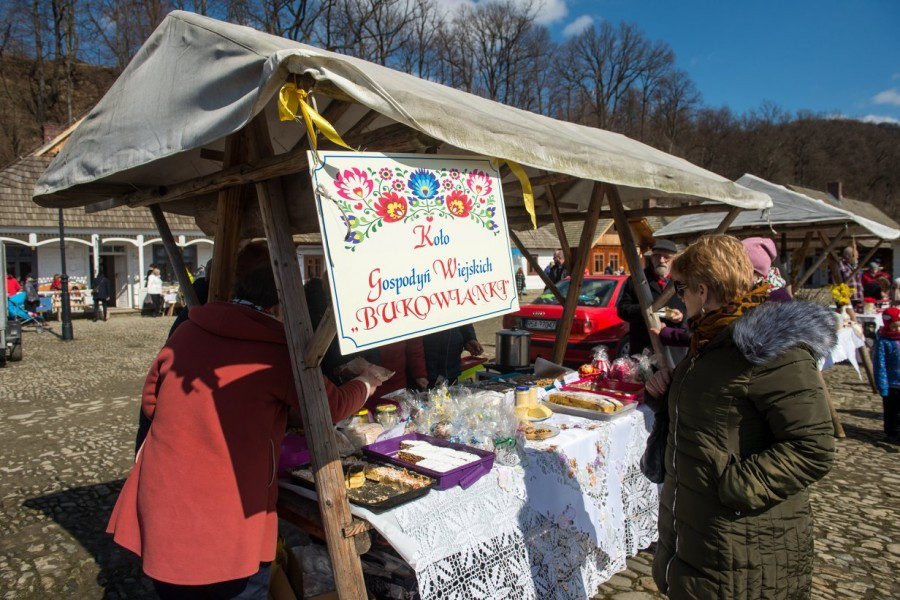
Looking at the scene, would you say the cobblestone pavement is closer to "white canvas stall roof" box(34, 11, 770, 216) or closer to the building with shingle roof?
"white canvas stall roof" box(34, 11, 770, 216)

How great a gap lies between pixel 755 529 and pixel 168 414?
6.52ft

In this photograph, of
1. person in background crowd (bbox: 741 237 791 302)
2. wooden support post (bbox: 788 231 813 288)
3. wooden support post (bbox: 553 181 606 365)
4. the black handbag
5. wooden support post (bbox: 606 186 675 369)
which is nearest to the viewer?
the black handbag

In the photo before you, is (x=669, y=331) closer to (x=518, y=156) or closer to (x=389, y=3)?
(x=518, y=156)

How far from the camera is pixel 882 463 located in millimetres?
5379

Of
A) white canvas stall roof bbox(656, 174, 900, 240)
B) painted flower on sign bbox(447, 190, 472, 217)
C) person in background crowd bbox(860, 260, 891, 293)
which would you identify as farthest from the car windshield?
painted flower on sign bbox(447, 190, 472, 217)

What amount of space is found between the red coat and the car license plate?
7575mm

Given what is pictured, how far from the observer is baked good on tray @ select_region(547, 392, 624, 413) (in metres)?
3.43

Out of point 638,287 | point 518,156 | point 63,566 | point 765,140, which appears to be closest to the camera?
point 518,156

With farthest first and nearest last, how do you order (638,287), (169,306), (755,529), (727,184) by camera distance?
(169,306)
(638,287)
(727,184)
(755,529)

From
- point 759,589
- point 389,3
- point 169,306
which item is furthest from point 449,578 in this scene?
point 389,3

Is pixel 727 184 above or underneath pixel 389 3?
Result: underneath

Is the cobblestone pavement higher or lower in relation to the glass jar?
lower

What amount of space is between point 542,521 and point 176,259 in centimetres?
244

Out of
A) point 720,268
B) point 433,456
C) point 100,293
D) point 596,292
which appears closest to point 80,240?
point 100,293
